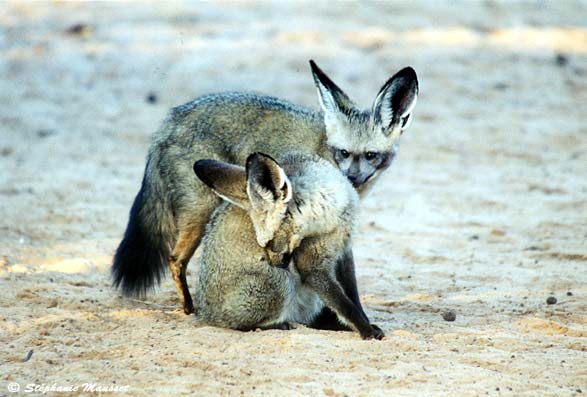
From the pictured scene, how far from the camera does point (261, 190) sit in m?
5.36

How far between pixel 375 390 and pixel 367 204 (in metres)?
4.70

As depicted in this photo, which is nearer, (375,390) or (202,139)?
(375,390)

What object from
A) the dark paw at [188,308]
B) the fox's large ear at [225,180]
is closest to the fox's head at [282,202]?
the fox's large ear at [225,180]

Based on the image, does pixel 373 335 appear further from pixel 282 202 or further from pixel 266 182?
pixel 266 182

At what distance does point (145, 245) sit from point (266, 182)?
145cm

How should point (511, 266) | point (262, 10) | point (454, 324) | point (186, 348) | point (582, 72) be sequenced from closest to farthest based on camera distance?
point (186, 348)
point (454, 324)
point (511, 266)
point (582, 72)
point (262, 10)

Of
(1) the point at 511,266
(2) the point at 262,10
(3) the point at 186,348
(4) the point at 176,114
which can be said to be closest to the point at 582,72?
(2) the point at 262,10

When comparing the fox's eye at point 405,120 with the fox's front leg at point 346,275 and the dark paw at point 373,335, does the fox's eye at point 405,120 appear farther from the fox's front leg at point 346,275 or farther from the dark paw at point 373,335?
the dark paw at point 373,335

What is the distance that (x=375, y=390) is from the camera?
14.6 ft

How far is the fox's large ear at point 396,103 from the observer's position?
6.60 meters

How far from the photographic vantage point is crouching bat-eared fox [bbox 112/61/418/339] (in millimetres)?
5473

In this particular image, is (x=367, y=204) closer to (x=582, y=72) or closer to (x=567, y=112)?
(x=567, y=112)

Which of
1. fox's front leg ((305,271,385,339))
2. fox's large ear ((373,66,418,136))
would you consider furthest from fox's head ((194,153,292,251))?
fox's large ear ((373,66,418,136))

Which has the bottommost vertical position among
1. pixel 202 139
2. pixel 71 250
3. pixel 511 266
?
pixel 71 250
